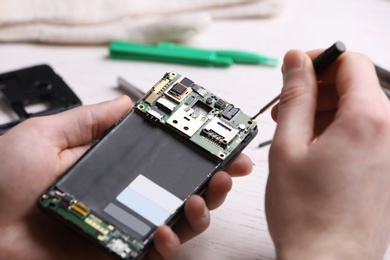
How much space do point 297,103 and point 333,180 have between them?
0.13 metres

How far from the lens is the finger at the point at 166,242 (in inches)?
33.8

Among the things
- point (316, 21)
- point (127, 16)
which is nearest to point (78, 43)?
point (127, 16)

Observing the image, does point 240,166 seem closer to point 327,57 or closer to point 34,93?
point 327,57

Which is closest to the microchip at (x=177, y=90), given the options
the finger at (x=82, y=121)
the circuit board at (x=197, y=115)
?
the circuit board at (x=197, y=115)

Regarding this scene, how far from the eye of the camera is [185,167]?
94 centimetres

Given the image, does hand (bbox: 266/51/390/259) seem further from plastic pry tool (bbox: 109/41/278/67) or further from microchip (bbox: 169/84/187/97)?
plastic pry tool (bbox: 109/41/278/67)

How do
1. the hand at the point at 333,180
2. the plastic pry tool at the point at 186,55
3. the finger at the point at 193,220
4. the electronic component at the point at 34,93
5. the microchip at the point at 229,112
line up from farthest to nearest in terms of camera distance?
1. the plastic pry tool at the point at 186,55
2. the electronic component at the point at 34,93
3. the microchip at the point at 229,112
4. the finger at the point at 193,220
5. the hand at the point at 333,180

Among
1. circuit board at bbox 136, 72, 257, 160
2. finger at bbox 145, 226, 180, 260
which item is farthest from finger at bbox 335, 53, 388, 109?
finger at bbox 145, 226, 180, 260

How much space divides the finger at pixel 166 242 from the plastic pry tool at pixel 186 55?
58cm

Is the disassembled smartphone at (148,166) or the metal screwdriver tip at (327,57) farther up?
the metal screwdriver tip at (327,57)

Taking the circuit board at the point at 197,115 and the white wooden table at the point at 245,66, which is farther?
the white wooden table at the point at 245,66

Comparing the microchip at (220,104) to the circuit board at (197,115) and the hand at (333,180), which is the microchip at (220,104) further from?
the hand at (333,180)

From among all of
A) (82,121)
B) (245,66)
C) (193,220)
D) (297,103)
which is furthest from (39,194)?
(245,66)

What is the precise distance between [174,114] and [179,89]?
0.18 feet
